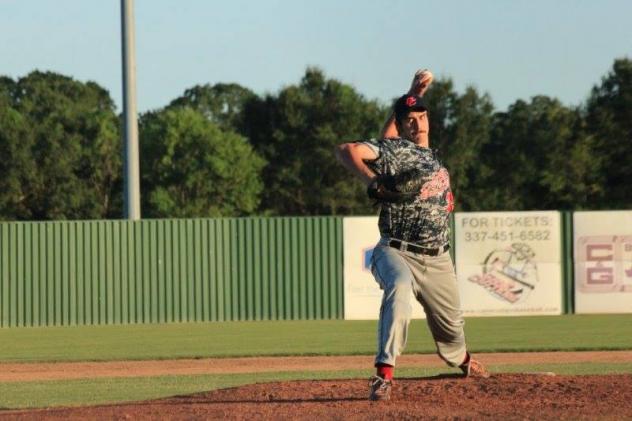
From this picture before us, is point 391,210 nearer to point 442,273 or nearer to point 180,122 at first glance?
point 442,273

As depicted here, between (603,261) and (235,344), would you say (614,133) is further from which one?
(235,344)

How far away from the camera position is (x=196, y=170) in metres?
54.3

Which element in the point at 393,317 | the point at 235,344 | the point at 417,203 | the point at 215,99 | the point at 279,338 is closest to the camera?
the point at 393,317

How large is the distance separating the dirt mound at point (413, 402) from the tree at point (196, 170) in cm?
4324

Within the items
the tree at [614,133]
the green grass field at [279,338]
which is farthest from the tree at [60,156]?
the green grass field at [279,338]

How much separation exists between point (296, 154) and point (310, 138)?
0.99 m

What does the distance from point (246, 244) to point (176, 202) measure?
93.0ft

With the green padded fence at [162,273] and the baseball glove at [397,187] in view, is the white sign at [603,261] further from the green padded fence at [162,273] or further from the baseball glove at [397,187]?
the baseball glove at [397,187]

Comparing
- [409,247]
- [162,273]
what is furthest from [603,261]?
[409,247]

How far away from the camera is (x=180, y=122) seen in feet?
185

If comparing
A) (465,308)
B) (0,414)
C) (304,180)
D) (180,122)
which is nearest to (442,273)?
(0,414)

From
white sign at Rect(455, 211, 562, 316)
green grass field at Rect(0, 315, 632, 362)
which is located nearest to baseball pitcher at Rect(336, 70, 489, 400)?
green grass field at Rect(0, 315, 632, 362)

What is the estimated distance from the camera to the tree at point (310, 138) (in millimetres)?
52062

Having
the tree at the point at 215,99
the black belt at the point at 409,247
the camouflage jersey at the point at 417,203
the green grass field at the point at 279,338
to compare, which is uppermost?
the tree at the point at 215,99
